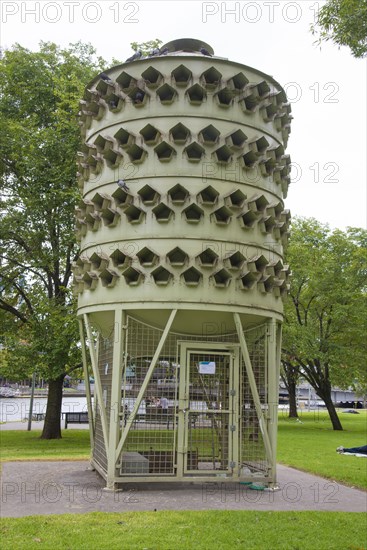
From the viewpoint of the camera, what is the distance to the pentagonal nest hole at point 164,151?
38.2 feet

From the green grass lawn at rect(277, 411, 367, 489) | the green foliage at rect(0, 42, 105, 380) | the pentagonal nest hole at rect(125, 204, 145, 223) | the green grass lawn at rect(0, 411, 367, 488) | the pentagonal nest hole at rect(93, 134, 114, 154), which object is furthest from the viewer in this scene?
the green foliage at rect(0, 42, 105, 380)

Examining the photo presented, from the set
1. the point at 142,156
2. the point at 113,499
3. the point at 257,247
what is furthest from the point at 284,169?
the point at 113,499

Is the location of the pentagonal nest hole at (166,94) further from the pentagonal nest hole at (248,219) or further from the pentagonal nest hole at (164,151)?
the pentagonal nest hole at (248,219)

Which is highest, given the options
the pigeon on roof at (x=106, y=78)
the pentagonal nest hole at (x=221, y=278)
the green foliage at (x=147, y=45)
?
the green foliage at (x=147, y=45)

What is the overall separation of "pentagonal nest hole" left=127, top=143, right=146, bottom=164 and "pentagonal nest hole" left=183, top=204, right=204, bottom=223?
158 centimetres

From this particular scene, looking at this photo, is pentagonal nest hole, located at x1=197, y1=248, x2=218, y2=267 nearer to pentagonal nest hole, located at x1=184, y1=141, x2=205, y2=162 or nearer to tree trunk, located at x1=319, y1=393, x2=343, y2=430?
pentagonal nest hole, located at x1=184, y1=141, x2=205, y2=162

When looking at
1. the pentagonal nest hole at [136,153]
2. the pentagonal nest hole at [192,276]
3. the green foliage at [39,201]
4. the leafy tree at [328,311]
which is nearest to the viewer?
the pentagonal nest hole at [192,276]

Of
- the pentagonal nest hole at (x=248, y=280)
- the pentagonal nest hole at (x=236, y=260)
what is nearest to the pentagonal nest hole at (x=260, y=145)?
the pentagonal nest hole at (x=236, y=260)

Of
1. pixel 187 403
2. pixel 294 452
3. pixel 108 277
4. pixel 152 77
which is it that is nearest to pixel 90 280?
pixel 108 277

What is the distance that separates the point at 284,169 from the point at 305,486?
7.43 m

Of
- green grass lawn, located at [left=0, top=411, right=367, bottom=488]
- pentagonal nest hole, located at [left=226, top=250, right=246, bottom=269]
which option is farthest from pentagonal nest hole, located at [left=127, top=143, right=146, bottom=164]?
green grass lawn, located at [left=0, top=411, right=367, bottom=488]

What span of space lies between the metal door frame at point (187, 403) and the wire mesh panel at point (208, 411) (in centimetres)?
8

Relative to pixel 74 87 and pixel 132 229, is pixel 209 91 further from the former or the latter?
pixel 74 87

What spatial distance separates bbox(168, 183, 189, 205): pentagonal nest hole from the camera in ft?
37.3
